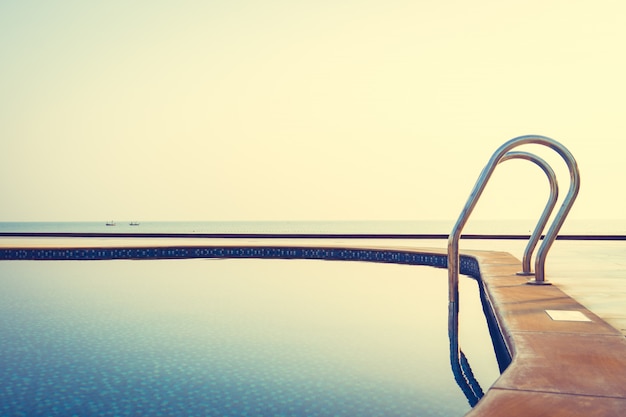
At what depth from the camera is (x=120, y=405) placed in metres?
5.58

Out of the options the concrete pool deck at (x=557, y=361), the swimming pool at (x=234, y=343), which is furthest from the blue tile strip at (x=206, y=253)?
the concrete pool deck at (x=557, y=361)

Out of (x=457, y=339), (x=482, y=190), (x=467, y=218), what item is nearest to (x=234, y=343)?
(x=457, y=339)

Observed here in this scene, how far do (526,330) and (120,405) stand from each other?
4312 mm

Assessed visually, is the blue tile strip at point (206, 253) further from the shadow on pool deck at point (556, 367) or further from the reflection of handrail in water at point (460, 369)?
the shadow on pool deck at point (556, 367)

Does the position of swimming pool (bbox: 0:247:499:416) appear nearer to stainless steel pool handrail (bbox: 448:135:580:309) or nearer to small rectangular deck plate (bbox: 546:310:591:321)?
small rectangular deck plate (bbox: 546:310:591:321)

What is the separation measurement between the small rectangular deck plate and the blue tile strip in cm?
1192

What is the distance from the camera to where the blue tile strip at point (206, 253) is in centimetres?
1927

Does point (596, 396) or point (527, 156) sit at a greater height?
point (527, 156)

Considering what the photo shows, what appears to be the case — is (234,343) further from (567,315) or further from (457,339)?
(567,315)

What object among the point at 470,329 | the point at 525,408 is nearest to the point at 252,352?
the point at 470,329

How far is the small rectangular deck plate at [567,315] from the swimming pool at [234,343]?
113 centimetres

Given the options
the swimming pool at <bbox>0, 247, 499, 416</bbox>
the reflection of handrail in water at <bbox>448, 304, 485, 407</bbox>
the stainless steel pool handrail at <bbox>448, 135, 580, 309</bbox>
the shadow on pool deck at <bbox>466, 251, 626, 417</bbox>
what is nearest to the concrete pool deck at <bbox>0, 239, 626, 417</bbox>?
the shadow on pool deck at <bbox>466, 251, 626, 417</bbox>

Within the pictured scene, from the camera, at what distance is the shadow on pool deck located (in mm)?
3170

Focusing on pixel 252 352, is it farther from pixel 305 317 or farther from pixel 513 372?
pixel 513 372
